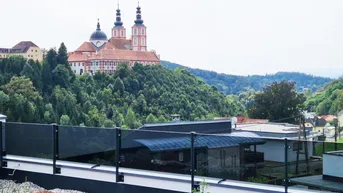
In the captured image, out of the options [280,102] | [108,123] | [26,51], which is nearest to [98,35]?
[26,51]

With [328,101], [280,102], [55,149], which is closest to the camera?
[55,149]

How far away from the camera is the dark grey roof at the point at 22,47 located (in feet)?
377

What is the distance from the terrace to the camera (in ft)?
18.0

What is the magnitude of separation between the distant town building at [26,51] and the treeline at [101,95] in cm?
1740

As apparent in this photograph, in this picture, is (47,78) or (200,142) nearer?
(200,142)

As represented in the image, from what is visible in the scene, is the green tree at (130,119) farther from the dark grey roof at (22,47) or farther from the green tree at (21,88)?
the dark grey roof at (22,47)

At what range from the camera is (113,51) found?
413 ft

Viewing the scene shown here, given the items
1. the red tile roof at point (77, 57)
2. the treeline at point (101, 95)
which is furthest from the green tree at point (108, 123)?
the red tile roof at point (77, 57)

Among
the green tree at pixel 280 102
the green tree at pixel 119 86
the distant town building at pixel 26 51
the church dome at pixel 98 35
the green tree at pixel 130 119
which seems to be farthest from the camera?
the church dome at pixel 98 35

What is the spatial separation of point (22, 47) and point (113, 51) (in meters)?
22.1

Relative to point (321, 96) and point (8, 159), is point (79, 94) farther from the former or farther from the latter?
point (8, 159)

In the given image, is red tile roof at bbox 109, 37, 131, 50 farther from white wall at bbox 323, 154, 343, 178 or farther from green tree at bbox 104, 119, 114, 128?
white wall at bbox 323, 154, 343, 178

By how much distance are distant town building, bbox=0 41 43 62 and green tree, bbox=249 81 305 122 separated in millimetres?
75439

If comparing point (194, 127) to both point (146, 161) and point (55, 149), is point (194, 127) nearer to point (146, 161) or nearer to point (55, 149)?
point (55, 149)
